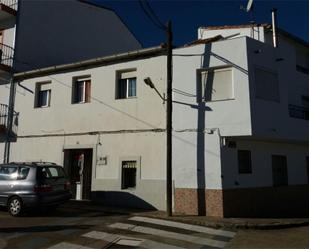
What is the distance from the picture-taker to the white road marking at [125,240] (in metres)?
9.16

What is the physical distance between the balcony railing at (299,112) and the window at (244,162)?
106 inches

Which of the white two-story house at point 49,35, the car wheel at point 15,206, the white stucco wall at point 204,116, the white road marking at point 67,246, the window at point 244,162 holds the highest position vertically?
the white two-story house at point 49,35

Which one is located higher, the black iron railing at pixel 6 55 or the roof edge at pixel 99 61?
the black iron railing at pixel 6 55

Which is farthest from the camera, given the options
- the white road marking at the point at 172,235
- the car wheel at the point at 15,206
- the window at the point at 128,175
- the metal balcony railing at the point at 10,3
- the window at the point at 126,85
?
the metal balcony railing at the point at 10,3

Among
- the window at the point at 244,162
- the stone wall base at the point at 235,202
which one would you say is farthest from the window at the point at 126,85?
the window at the point at 244,162

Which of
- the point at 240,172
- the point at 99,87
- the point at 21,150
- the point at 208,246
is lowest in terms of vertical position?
the point at 208,246

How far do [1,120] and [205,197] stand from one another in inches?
446

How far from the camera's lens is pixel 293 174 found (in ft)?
53.0

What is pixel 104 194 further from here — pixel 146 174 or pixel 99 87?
pixel 99 87

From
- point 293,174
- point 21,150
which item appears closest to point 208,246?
point 293,174

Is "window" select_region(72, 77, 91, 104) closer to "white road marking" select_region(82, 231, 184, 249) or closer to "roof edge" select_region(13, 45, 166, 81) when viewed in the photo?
"roof edge" select_region(13, 45, 166, 81)

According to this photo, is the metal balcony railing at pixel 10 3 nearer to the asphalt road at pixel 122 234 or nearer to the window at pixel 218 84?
the window at pixel 218 84

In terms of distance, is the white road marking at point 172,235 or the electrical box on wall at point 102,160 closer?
the white road marking at point 172,235

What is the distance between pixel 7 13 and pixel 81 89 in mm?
6278
